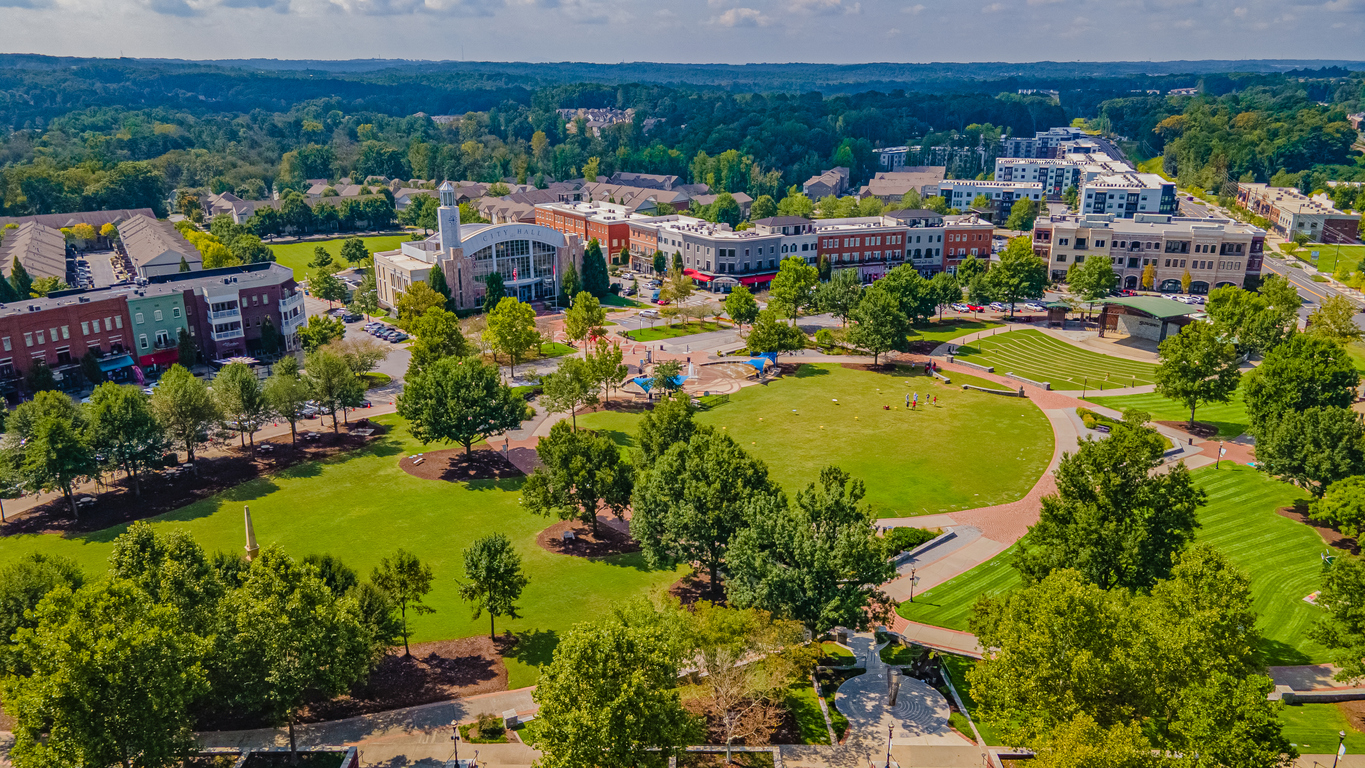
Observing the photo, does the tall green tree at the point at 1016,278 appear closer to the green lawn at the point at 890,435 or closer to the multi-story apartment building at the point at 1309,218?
the green lawn at the point at 890,435

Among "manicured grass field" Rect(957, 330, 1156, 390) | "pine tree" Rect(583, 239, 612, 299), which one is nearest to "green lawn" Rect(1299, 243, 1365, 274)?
"manicured grass field" Rect(957, 330, 1156, 390)

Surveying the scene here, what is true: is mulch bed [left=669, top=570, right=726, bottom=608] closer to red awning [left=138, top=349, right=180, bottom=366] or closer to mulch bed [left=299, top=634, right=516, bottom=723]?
mulch bed [left=299, top=634, right=516, bottom=723]

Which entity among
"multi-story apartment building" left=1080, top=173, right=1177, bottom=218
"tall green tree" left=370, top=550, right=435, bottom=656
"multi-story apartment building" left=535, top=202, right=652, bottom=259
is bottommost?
"tall green tree" left=370, top=550, right=435, bottom=656

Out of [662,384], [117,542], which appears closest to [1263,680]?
[117,542]

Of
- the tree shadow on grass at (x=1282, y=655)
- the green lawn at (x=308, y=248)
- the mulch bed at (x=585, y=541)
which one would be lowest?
the mulch bed at (x=585, y=541)

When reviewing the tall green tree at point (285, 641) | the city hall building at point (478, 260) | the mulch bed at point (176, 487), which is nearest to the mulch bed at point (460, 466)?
the mulch bed at point (176, 487)

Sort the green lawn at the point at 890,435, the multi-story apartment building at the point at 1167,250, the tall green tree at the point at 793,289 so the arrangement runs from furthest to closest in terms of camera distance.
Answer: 1. the multi-story apartment building at the point at 1167,250
2. the tall green tree at the point at 793,289
3. the green lawn at the point at 890,435
